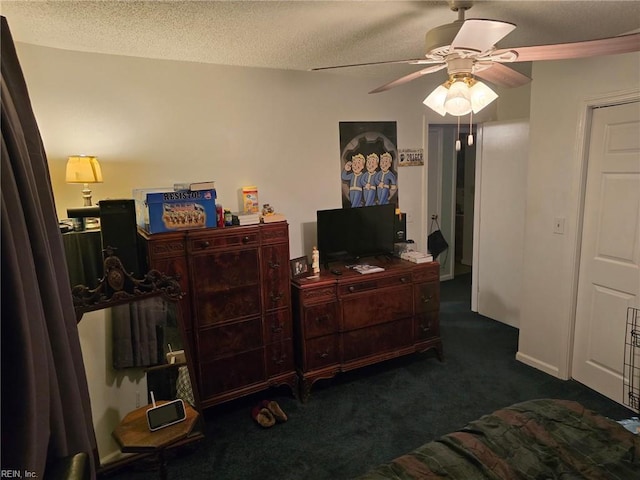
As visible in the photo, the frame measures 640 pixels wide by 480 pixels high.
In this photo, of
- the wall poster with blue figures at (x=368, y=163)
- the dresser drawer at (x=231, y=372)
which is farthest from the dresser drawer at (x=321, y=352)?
the wall poster with blue figures at (x=368, y=163)

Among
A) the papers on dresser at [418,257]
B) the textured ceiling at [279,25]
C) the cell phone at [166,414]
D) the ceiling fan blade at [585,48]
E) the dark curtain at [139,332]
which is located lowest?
the cell phone at [166,414]

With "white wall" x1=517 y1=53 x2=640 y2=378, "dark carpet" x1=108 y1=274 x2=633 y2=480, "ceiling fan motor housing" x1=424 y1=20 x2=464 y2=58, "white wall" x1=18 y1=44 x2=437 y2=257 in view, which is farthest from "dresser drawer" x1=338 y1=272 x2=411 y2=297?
"ceiling fan motor housing" x1=424 y1=20 x2=464 y2=58

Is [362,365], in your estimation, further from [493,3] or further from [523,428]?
[493,3]

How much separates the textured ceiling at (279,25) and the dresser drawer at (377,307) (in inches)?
68.3

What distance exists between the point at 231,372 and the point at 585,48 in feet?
8.62

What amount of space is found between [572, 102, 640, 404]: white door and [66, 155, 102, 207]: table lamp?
10.7 feet

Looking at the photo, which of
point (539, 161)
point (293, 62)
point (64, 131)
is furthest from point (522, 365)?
point (64, 131)

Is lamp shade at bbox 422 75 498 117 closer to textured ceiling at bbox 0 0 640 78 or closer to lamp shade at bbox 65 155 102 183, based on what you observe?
textured ceiling at bbox 0 0 640 78

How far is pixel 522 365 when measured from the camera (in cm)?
329

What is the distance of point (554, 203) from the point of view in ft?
9.81

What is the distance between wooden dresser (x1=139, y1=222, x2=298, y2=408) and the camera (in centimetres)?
256

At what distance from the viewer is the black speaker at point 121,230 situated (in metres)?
2.31

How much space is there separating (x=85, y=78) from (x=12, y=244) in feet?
7.34

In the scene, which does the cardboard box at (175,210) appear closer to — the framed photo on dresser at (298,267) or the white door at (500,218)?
the framed photo on dresser at (298,267)
